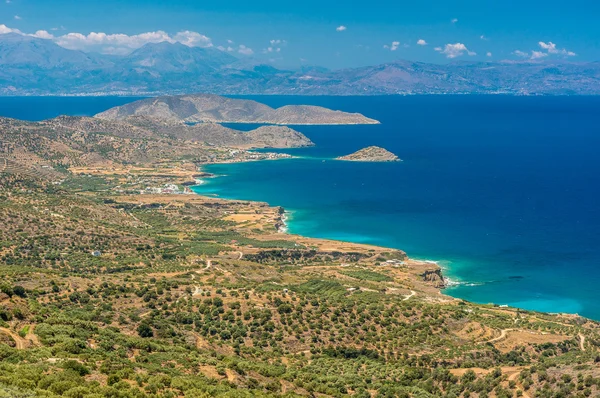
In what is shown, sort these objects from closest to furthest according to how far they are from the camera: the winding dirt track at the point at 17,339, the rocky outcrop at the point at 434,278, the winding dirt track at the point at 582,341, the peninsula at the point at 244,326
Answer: the winding dirt track at the point at 17,339
the peninsula at the point at 244,326
the winding dirt track at the point at 582,341
the rocky outcrop at the point at 434,278

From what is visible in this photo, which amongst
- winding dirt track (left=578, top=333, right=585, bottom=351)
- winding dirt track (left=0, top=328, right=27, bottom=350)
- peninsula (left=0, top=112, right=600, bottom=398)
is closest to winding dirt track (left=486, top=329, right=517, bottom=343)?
peninsula (left=0, top=112, right=600, bottom=398)

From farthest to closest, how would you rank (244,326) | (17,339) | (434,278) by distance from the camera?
(434,278)
(244,326)
(17,339)

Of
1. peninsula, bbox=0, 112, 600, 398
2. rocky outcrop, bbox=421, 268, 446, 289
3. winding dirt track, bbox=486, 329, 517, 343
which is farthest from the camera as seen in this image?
rocky outcrop, bbox=421, 268, 446, 289

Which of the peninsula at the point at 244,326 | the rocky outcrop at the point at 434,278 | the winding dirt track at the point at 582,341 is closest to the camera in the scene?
the peninsula at the point at 244,326

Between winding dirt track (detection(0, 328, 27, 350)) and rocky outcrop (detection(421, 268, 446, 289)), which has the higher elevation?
winding dirt track (detection(0, 328, 27, 350))

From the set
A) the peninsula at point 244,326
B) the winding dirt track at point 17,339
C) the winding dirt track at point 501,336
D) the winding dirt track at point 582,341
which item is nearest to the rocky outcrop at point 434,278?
the peninsula at point 244,326

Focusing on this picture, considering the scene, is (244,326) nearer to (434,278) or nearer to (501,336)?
(501,336)

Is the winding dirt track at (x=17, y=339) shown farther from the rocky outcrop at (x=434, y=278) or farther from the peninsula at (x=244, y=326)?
the rocky outcrop at (x=434, y=278)

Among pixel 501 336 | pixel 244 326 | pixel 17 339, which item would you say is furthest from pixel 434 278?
pixel 17 339

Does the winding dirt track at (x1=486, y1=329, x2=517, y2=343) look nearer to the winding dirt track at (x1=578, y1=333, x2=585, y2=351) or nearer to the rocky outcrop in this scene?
the winding dirt track at (x1=578, y1=333, x2=585, y2=351)

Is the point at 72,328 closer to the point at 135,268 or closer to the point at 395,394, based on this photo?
the point at 395,394

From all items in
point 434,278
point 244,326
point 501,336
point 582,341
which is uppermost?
point 244,326

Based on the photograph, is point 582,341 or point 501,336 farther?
point 582,341
